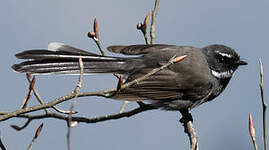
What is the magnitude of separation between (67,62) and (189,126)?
1.69m

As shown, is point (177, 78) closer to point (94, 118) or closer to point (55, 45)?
point (55, 45)

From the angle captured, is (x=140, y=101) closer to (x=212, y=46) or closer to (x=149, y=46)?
(x=149, y=46)

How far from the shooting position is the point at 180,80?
6090 millimetres

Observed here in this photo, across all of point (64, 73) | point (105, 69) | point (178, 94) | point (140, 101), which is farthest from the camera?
point (178, 94)

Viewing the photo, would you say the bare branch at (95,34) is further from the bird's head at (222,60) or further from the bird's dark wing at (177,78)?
the bird's head at (222,60)

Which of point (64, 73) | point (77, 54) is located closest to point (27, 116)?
point (64, 73)

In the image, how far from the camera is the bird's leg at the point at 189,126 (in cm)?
446

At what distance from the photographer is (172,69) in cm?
607

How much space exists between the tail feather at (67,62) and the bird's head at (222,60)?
3.90 feet

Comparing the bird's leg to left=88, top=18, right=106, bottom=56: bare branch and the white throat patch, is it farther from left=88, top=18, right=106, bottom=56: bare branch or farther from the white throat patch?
left=88, top=18, right=106, bottom=56: bare branch

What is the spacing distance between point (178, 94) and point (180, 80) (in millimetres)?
211

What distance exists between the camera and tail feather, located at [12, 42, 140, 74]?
4473mm

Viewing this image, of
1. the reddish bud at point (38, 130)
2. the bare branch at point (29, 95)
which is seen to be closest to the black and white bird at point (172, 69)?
the bare branch at point (29, 95)

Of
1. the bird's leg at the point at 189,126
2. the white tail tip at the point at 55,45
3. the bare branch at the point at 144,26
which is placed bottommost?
the bird's leg at the point at 189,126
